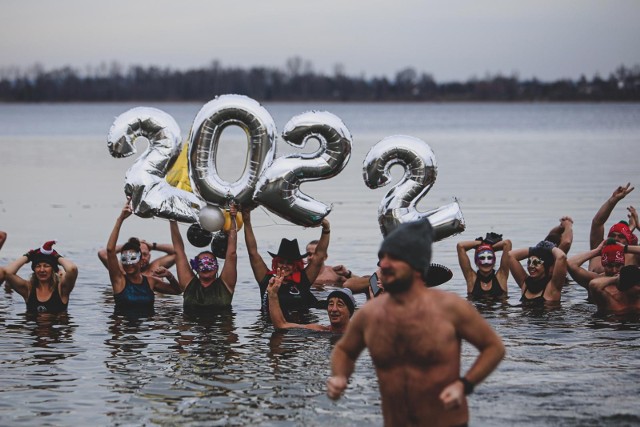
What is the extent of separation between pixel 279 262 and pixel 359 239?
10.4m

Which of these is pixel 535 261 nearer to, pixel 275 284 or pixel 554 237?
pixel 554 237

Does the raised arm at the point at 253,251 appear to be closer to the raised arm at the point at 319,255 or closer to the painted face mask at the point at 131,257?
the raised arm at the point at 319,255

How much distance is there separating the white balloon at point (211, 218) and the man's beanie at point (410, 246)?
6764 mm

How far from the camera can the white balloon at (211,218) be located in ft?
47.9

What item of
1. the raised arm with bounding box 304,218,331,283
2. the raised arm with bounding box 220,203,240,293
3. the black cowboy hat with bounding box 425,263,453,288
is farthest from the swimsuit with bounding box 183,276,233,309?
the black cowboy hat with bounding box 425,263,453,288

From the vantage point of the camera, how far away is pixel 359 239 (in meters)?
26.0

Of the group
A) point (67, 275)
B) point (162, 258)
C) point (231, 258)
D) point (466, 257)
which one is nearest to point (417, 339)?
point (231, 258)

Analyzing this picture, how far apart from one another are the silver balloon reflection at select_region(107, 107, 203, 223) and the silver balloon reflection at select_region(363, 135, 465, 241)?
231 centimetres

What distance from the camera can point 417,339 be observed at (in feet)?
26.3

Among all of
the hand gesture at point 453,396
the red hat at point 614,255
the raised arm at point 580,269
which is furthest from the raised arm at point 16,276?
the hand gesture at point 453,396

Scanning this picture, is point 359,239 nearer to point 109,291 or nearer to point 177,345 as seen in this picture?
point 109,291

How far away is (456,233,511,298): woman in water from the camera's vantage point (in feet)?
57.5

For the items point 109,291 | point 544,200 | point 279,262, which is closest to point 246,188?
point 279,262

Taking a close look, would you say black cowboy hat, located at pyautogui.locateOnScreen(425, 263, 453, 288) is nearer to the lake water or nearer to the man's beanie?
the lake water
